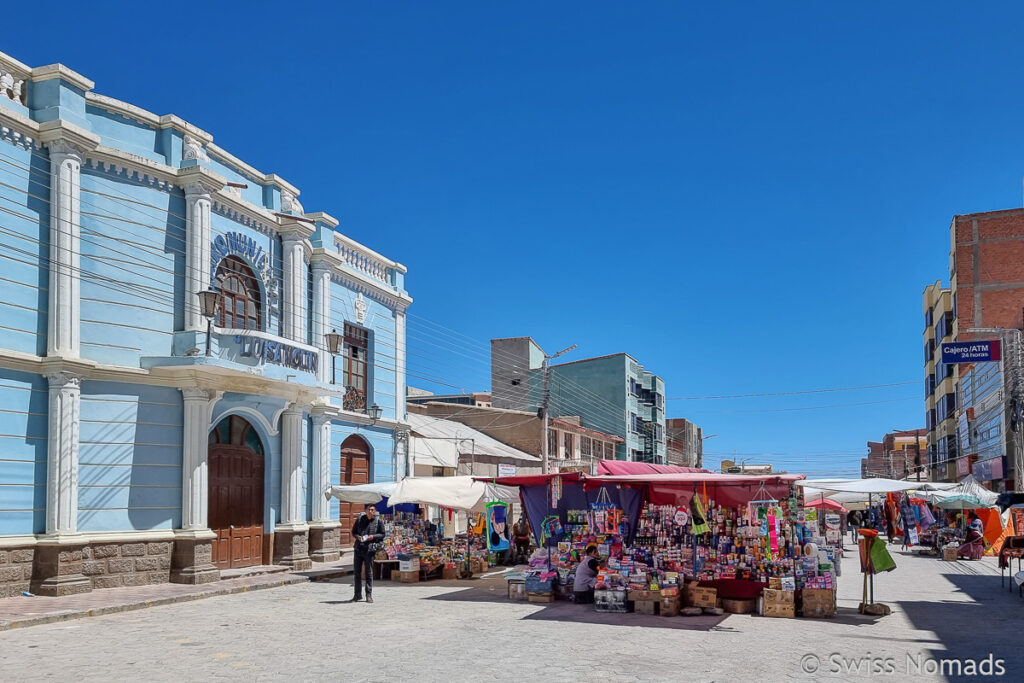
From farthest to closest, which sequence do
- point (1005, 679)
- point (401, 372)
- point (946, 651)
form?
point (401, 372), point (946, 651), point (1005, 679)

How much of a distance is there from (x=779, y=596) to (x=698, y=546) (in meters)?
1.57

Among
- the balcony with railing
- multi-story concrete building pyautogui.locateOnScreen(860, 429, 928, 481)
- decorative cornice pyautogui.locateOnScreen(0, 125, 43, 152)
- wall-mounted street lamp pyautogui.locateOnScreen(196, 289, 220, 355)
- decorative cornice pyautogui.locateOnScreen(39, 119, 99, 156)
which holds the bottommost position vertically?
multi-story concrete building pyautogui.locateOnScreen(860, 429, 928, 481)

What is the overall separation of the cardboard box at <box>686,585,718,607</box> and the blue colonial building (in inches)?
401

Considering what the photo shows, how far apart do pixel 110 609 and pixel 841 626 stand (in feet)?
39.0

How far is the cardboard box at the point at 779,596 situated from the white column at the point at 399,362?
15.9 m

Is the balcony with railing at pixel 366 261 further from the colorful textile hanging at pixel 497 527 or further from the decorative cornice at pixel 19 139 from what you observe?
the decorative cornice at pixel 19 139

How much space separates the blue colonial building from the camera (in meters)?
16.6

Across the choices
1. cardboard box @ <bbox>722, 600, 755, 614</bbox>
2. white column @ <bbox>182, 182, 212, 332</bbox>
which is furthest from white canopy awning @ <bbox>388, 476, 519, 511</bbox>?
cardboard box @ <bbox>722, 600, 755, 614</bbox>

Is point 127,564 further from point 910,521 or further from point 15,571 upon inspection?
point 910,521

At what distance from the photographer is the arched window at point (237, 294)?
20844 mm

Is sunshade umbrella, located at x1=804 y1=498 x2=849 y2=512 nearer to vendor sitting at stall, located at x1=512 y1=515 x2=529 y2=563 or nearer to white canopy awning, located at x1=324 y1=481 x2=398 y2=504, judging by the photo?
vendor sitting at stall, located at x1=512 y1=515 x2=529 y2=563

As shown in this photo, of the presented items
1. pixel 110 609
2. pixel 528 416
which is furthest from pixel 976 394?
pixel 110 609

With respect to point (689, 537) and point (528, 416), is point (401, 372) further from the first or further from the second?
point (528, 416)

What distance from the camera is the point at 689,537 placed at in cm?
1567
